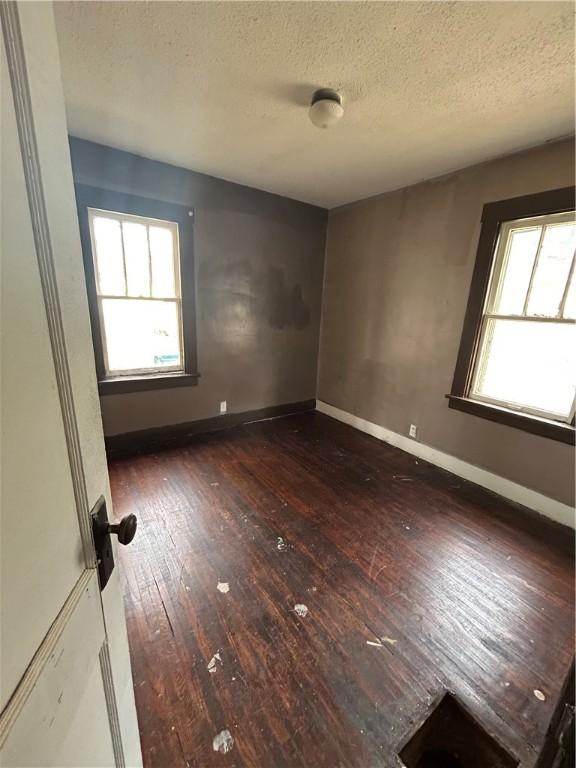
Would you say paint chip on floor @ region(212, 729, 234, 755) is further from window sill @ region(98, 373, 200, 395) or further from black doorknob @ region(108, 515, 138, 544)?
window sill @ region(98, 373, 200, 395)

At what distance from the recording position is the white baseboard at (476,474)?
216 centimetres

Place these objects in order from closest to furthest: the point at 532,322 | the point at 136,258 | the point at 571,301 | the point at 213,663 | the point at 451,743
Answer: the point at 451,743, the point at 213,663, the point at 571,301, the point at 532,322, the point at 136,258

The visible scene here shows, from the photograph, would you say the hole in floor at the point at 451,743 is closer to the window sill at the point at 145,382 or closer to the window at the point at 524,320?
the window at the point at 524,320

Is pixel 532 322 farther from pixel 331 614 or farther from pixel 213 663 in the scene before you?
pixel 213 663

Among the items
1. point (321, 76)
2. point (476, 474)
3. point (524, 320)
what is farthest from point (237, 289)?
point (476, 474)

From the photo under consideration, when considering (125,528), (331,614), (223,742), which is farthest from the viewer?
(331,614)

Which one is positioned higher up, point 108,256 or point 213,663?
point 108,256

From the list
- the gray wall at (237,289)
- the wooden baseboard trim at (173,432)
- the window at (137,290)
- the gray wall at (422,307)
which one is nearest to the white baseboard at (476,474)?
the gray wall at (422,307)

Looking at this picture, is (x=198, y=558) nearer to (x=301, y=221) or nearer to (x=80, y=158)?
(x=80, y=158)

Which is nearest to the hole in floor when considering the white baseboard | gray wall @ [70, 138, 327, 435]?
the white baseboard

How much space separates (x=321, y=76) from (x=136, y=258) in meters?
1.96

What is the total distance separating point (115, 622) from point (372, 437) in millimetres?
2990

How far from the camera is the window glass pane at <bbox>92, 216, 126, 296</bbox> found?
2521 mm

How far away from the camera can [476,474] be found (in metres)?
2.57
